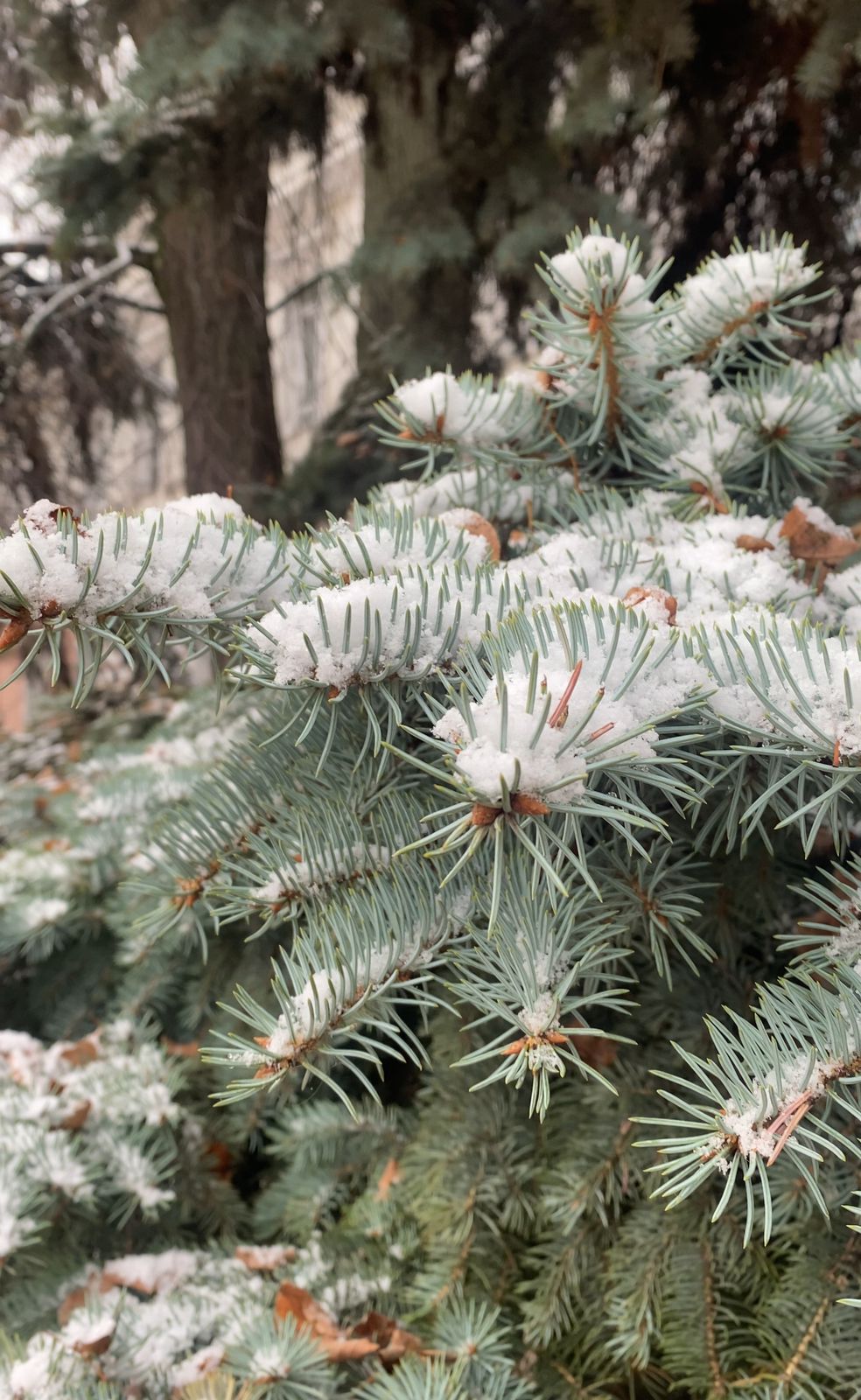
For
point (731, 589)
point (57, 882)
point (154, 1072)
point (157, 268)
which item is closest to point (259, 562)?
point (731, 589)

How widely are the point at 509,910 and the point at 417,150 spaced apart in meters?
1.97

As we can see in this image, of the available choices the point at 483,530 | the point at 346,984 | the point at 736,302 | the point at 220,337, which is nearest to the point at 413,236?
the point at 220,337

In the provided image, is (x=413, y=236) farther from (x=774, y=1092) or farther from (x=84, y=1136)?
(x=774, y=1092)

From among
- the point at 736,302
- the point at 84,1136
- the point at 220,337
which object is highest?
the point at 220,337

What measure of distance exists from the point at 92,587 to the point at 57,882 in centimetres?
88

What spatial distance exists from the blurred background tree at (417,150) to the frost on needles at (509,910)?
919mm

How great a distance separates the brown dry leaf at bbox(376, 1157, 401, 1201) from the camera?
824mm

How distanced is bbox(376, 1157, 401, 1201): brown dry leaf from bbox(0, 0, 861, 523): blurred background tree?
47.2 inches

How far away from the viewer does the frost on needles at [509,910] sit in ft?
1.34

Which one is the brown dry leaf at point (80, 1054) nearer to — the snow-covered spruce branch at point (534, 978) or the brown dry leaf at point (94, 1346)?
the brown dry leaf at point (94, 1346)

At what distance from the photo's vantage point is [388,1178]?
84 centimetres

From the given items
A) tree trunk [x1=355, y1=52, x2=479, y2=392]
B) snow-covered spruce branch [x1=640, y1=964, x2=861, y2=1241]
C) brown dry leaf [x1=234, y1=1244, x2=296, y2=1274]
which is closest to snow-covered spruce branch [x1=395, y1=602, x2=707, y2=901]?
snow-covered spruce branch [x1=640, y1=964, x2=861, y2=1241]

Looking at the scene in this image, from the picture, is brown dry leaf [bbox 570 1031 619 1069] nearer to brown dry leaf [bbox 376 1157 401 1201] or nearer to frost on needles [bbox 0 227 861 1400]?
frost on needles [bbox 0 227 861 1400]

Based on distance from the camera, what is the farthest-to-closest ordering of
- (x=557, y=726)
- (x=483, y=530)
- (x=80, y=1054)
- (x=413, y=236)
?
(x=413, y=236)
(x=80, y=1054)
(x=483, y=530)
(x=557, y=726)
